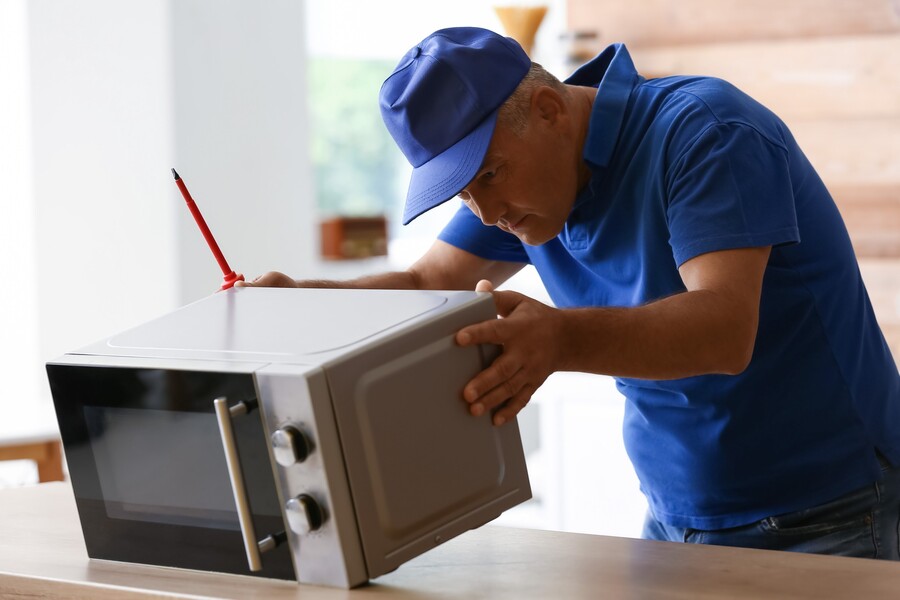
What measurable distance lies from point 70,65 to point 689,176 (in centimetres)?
247

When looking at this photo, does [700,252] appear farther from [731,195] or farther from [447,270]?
[447,270]

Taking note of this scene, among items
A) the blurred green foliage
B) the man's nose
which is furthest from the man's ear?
the blurred green foliage

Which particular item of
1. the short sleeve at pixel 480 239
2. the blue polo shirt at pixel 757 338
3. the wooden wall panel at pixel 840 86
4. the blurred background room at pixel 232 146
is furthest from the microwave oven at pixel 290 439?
the wooden wall panel at pixel 840 86

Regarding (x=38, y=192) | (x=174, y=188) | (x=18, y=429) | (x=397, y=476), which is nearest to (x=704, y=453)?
(x=397, y=476)

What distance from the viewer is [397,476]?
3.30 feet

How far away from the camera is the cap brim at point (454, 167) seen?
1261 mm

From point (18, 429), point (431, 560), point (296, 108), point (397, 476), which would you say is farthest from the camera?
point (296, 108)

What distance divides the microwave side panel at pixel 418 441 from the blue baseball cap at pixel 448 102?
264mm

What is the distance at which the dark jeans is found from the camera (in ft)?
4.48

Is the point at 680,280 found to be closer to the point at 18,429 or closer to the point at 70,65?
the point at 18,429

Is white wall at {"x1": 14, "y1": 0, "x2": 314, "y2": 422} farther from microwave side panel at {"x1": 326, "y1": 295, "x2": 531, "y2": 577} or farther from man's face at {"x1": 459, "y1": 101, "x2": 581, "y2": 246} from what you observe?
microwave side panel at {"x1": 326, "y1": 295, "x2": 531, "y2": 577}

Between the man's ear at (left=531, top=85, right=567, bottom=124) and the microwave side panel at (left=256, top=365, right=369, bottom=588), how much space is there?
1.75 ft

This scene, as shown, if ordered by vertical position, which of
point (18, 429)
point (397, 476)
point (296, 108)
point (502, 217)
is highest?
point (296, 108)

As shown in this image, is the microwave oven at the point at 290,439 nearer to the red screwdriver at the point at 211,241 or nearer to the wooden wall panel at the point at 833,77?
the red screwdriver at the point at 211,241
